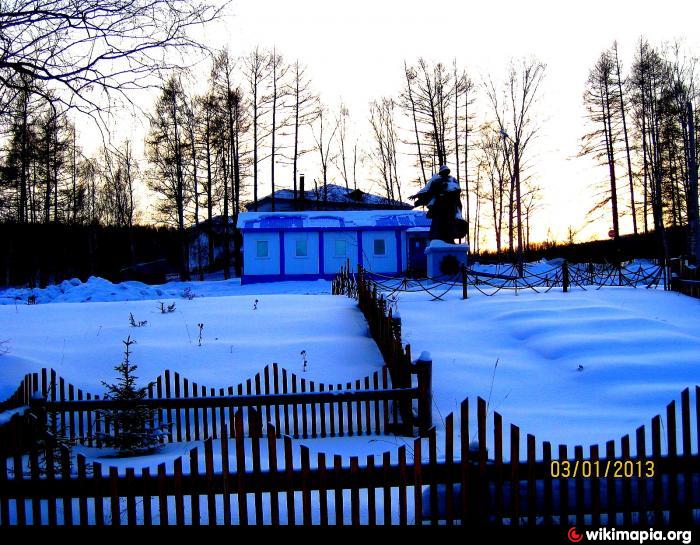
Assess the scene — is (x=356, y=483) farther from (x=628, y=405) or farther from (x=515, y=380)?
(x=515, y=380)

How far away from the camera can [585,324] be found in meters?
13.2

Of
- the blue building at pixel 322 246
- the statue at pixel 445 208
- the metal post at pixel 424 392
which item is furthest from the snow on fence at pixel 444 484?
the blue building at pixel 322 246

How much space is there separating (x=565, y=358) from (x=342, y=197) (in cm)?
4442

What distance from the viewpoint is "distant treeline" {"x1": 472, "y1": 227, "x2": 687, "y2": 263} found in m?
36.8

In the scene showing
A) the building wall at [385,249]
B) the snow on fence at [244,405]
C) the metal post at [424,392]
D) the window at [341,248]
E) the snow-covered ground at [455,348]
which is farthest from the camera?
the building wall at [385,249]

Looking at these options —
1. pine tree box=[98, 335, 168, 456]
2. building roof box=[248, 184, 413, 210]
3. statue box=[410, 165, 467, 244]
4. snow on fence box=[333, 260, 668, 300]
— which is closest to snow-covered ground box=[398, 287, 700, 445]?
snow on fence box=[333, 260, 668, 300]

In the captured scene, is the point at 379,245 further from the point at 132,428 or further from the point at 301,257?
the point at 132,428

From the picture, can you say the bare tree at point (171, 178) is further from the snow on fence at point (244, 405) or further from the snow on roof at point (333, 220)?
the snow on fence at point (244, 405)

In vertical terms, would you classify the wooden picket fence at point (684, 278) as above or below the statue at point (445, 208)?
below

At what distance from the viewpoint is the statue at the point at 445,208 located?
2867 centimetres

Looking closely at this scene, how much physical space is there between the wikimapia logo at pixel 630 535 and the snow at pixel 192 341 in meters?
5.90

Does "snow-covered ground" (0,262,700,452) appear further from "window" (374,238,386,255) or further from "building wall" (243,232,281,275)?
"window" (374,238,386,255)
